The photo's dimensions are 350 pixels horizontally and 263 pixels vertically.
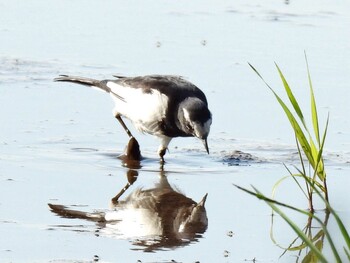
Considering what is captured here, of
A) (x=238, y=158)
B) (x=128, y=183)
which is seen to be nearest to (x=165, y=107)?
(x=238, y=158)

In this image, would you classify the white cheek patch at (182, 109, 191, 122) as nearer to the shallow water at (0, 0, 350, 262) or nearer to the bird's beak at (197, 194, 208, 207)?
the shallow water at (0, 0, 350, 262)

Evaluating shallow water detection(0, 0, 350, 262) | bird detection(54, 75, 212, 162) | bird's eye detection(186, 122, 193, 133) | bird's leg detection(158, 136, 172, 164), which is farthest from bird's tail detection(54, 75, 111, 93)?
bird's eye detection(186, 122, 193, 133)

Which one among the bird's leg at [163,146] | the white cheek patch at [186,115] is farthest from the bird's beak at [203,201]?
the bird's leg at [163,146]

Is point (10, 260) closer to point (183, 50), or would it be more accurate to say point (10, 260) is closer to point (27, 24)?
point (183, 50)

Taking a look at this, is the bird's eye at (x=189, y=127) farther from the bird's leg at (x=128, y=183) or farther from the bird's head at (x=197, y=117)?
the bird's leg at (x=128, y=183)

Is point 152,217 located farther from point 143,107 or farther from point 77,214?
point 143,107

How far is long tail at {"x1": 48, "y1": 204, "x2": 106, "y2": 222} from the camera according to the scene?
6707mm

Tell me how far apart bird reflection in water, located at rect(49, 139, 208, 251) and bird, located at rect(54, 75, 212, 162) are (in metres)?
0.69

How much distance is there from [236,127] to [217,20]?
14.5 ft

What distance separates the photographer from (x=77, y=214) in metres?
6.78

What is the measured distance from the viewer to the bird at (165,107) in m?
8.34

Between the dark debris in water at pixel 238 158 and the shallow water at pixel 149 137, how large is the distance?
0.01 m

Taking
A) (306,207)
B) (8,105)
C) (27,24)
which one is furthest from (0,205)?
(27,24)

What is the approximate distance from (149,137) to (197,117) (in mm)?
1425
